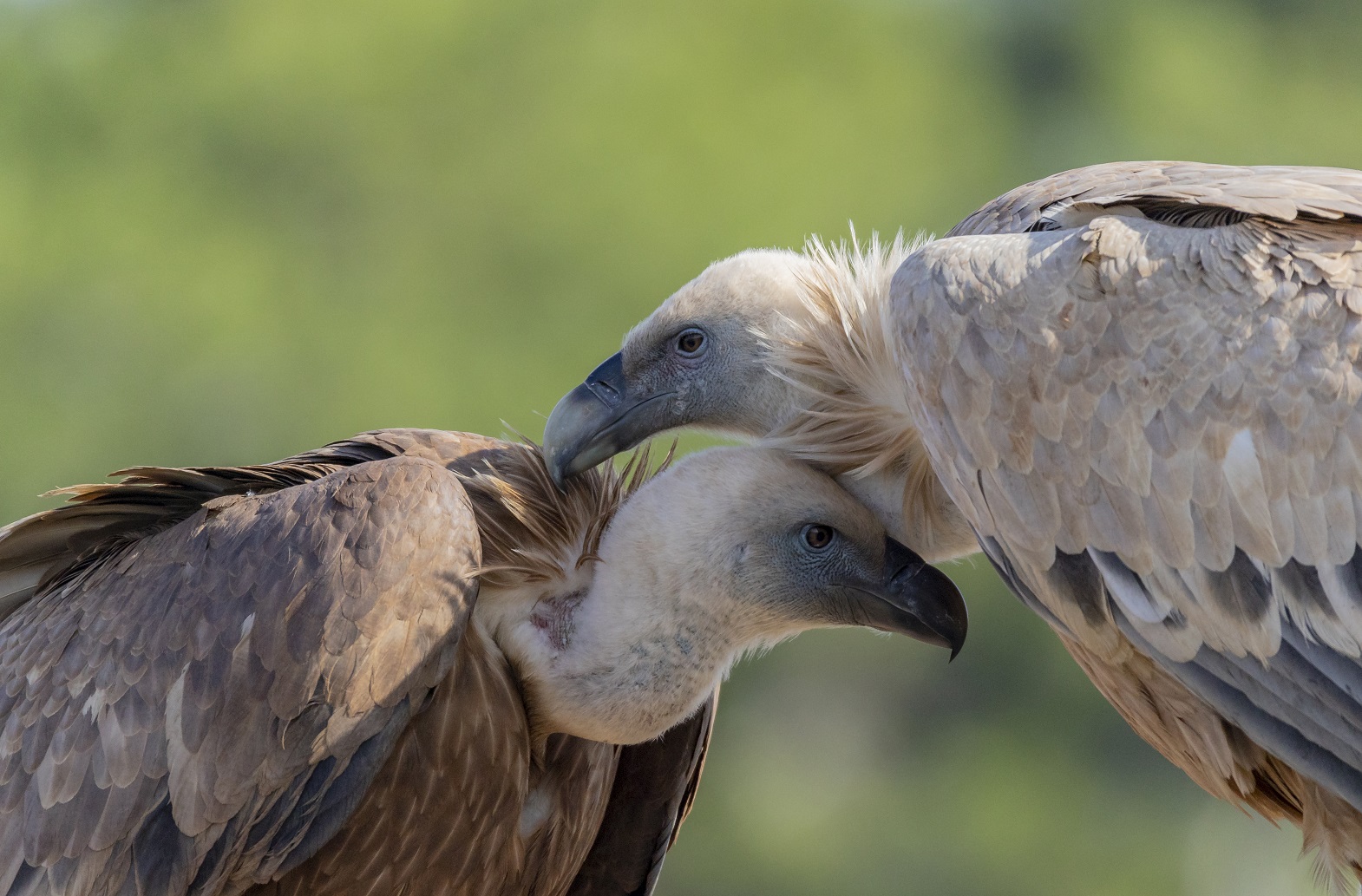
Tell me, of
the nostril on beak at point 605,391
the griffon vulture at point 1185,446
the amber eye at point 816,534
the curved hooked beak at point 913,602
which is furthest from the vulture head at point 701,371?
the griffon vulture at point 1185,446

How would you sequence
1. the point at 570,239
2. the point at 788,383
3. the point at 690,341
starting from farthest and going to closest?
the point at 570,239 < the point at 690,341 < the point at 788,383

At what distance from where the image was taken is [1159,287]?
2.38 metres

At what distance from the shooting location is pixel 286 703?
2475 millimetres

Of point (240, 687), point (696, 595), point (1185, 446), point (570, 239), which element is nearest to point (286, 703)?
point (240, 687)

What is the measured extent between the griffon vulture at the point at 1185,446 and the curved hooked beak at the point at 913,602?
239 millimetres

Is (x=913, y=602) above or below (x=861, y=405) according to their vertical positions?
below

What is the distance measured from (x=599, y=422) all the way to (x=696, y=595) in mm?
499

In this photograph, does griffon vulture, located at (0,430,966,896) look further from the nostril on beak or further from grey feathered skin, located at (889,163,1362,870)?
grey feathered skin, located at (889,163,1362,870)

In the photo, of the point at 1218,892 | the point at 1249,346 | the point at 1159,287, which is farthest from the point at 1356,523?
the point at 1218,892

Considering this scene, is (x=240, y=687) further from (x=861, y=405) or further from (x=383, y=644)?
(x=861, y=405)

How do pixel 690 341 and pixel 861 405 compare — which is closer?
pixel 861 405

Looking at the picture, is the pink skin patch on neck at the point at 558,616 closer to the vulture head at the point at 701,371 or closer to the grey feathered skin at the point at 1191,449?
the vulture head at the point at 701,371

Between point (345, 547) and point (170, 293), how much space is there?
7049 millimetres

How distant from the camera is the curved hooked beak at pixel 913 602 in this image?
2.81 meters
